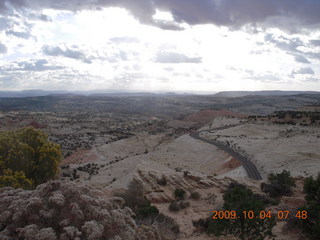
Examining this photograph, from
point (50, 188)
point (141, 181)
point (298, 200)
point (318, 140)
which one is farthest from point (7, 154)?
point (318, 140)

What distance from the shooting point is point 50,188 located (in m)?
7.35

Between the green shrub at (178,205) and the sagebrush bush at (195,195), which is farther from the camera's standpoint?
the sagebrush bush at (195,195)

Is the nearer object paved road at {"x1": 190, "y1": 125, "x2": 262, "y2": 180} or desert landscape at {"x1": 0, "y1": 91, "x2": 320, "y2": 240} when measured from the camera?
desert landscape at {"x1": 0, "y1": 91, "x2": 320, "y2": 240}

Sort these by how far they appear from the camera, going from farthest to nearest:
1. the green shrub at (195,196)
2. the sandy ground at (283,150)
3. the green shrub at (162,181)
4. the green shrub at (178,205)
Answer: the sandy ground at (283,150) → the green shrub at (162,181) → the green shrub at (195,196) → the green shrub at (178,205)

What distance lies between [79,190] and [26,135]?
12.9 metres

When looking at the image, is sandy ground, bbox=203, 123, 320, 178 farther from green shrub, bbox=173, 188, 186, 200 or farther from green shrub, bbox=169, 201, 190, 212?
green shrub, bbox=169, 201, 190, 212

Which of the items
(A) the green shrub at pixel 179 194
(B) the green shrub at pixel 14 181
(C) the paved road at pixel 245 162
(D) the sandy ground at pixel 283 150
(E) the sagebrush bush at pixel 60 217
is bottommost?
(C) the paved road at pixel 245 162

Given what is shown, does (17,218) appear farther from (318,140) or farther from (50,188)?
(318,140)

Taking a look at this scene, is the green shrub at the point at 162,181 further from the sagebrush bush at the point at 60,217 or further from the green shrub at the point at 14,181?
the sagebrush bush at the point at 60,217

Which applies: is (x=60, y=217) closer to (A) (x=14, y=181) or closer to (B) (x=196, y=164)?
(A) (x=14, y=181)

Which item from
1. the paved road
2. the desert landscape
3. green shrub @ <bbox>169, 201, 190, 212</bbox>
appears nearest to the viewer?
green shrub @ <bbox>169, 201, 190, 212</bbox>

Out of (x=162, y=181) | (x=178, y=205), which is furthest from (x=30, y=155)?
(x=178, y=205)

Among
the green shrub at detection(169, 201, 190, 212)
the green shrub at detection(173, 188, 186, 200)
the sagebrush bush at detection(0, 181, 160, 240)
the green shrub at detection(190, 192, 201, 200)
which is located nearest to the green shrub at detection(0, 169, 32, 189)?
the sagebrush bush at detection(0, 181, 160, 240)

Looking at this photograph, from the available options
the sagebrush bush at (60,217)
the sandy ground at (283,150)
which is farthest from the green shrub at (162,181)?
the sagebrush bush at (60,217)
